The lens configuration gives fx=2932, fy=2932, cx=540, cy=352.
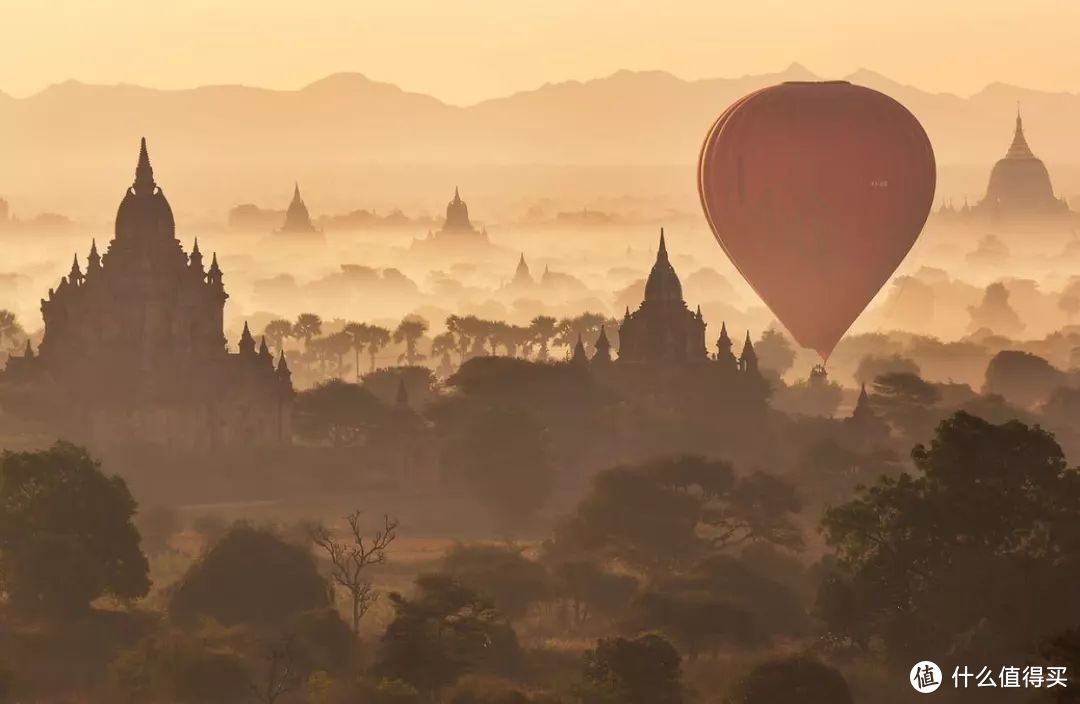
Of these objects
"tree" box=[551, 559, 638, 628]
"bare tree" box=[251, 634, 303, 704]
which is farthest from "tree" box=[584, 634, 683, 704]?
"tree" box=[551, 559, 638, 628]

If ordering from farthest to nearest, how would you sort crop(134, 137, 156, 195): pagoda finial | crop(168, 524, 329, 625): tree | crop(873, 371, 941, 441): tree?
crop(873, 371, 941, 441): tree < crop(134, 137, 156, 195): pagoda finial < crop(168, 524, 329, 625): tree

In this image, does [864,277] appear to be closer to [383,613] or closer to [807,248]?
[807,248]

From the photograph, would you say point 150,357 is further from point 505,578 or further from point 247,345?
point 505,578

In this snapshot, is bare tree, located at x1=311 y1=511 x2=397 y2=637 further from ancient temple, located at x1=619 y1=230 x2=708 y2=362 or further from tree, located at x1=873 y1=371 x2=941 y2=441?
tree, located at x1=873 y1=371 x2=941 y2=441

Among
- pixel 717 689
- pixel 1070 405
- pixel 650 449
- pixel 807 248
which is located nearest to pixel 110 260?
pixel 650 449

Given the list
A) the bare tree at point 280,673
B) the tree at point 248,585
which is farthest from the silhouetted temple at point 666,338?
the bare tree at point 280,673

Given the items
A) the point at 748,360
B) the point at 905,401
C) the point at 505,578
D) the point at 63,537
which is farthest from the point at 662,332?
the point at 63,537

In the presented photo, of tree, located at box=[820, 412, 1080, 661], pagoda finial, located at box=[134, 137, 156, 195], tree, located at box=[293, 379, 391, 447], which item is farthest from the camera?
pagoda finial, located at box=[134, 137, 156, 195]

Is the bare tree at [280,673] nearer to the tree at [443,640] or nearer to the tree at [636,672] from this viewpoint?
the tree at [443,640]
